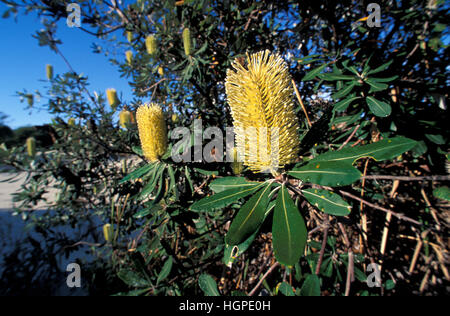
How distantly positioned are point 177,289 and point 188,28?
1.72 metres

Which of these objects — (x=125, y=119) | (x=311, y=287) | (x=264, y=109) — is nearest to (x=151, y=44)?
(x=125, y=119)

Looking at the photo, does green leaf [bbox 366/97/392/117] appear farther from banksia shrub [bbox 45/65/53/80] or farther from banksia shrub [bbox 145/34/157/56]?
banksia shrub [bbox 45/65/53/80]

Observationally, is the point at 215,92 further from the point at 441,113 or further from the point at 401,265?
the point at 401,265

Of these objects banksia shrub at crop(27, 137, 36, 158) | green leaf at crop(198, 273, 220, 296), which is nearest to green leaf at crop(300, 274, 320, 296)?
green leaf at crop(198, 273, 220, 296)

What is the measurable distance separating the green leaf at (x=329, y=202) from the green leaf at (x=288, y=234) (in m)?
0.08

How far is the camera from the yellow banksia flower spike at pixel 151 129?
0.92 metres

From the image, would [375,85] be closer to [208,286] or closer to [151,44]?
[208,286]

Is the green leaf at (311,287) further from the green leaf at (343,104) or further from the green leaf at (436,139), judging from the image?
the green leaf at (436,139)

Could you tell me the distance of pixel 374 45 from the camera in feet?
4.25

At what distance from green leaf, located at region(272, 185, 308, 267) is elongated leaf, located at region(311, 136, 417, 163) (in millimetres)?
193

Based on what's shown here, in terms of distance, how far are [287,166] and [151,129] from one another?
630mm

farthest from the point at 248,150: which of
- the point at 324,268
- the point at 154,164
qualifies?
the point at 324,268

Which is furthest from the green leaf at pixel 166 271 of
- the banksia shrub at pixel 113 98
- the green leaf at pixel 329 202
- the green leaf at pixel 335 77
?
the banksia shrub at pixel 113 98

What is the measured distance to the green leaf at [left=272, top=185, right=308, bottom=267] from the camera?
406 millimetres
